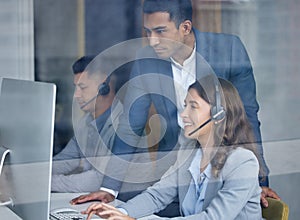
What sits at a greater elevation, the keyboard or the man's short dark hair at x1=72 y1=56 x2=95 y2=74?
the man's short dark hair at x1=72 y1=56 x2=95 y2=74

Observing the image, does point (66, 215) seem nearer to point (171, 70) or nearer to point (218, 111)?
point (218, 111)

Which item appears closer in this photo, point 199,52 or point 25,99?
point 25,99

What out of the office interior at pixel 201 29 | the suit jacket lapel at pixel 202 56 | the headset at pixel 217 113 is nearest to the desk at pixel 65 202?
the headset at pixel 217 113

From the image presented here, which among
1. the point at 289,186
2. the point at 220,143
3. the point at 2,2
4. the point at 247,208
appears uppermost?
the point at 2,2

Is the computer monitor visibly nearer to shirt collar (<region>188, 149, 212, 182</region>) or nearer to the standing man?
shirt collar (<region>188, 149, 212, 182</region>)

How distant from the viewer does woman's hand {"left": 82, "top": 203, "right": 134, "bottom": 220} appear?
220 centimetres

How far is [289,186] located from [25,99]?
87.1 inches

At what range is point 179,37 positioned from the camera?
297 cm

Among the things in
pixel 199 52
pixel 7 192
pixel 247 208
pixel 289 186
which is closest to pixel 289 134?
pixel 289 186

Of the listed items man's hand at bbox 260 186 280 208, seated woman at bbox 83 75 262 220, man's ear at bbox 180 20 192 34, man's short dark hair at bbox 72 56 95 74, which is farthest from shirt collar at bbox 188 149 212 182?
man's short dark hair at bbox 72 56 95 74

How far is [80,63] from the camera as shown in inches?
132

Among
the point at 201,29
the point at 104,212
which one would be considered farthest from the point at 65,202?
the point at 201,29

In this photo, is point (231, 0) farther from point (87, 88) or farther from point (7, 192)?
point (7, 192)

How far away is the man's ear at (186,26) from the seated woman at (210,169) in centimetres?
24
